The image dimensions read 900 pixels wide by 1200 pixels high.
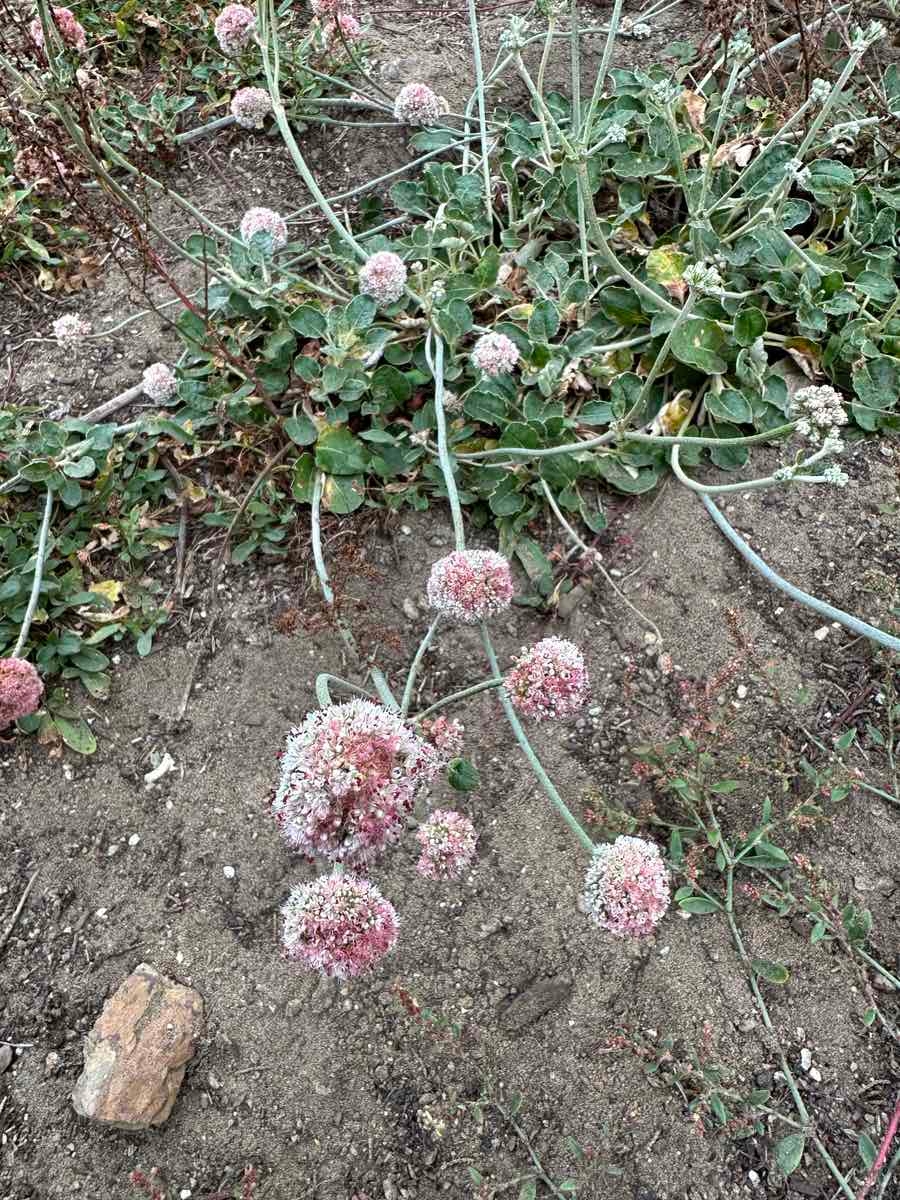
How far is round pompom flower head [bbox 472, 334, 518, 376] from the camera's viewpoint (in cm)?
239

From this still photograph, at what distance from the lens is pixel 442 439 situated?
92.0 inches

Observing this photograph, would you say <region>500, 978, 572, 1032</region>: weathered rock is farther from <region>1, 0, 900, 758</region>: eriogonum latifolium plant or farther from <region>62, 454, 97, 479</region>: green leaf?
<region>62, 454, 97, 479</region>: green leaf

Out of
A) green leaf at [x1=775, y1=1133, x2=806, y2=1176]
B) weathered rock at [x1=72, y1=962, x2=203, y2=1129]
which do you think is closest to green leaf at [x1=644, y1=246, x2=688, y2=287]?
green leaf at [x1=775, y1=1133, x2=806, y2=1176]

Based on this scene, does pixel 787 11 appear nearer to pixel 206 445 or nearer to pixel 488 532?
pixel 488 532

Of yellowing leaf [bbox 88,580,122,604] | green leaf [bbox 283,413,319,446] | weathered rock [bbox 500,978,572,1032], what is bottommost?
weathered rock [bbox 500,978,572,1032]

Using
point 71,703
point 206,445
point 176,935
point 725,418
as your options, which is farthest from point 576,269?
point 176,935

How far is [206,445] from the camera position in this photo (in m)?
2.79

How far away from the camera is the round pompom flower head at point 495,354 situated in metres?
2.39

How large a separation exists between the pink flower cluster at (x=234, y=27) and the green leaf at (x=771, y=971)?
3359mm

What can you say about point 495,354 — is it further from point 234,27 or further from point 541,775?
point 234,27

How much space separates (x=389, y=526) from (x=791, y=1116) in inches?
70.0

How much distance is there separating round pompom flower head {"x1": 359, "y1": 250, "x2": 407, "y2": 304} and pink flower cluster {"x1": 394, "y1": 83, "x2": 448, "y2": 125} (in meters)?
0.96

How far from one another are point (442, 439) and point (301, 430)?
20.5 inches

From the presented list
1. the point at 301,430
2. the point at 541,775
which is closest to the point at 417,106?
the point at 301,430
